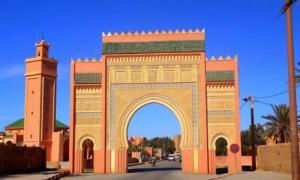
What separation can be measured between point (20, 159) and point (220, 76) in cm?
1647

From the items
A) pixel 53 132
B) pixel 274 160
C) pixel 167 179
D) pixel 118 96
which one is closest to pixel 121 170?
pixel 118 96

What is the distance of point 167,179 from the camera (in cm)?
2442

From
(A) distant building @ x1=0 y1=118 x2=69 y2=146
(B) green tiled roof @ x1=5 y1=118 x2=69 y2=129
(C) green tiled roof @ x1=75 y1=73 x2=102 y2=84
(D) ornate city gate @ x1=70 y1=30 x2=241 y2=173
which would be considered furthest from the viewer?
(B) green tiled roof @ x1=5 y1=118 x2=69 y2=129

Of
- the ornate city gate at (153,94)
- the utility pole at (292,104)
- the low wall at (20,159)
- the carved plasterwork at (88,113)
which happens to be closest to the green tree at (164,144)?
the low wall at (20,159)

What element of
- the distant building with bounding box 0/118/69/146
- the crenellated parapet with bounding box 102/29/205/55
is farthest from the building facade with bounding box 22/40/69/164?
the crenellated parapet with bounding box 102/29/205/55

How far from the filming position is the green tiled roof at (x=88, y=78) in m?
33.2

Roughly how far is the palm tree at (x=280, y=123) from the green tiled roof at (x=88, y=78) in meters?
20.3

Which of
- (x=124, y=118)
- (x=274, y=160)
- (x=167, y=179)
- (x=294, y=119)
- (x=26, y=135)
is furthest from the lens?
(x=26, y=135)

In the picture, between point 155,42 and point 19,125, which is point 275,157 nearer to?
point 155,42

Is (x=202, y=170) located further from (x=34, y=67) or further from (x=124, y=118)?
(x=34, y=67)

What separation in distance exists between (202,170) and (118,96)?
7995 mm

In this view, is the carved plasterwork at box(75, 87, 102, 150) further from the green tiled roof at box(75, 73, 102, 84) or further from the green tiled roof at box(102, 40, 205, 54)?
the green tiled roof at box(102, 40, 205, 54)

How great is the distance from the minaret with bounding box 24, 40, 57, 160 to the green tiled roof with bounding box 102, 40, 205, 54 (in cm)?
1632

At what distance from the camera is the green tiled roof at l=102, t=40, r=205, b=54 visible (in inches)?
1289
